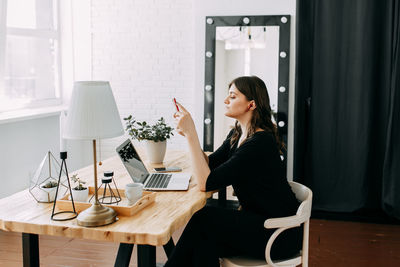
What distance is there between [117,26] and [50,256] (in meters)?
2.50

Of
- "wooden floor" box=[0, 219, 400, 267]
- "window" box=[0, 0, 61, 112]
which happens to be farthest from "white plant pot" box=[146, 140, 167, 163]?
"window" box=[0, 0, 61, 112]

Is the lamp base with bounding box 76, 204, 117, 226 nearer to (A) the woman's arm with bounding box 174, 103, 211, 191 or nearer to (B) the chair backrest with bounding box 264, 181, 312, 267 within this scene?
(A) the woman's arm with bounding box 174, 103, 211, 191

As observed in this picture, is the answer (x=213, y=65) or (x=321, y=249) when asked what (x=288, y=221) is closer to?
(x=321, y=249)

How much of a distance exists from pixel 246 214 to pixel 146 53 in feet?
9.60

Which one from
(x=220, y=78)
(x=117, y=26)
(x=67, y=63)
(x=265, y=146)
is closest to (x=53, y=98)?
(x=67, y=63)

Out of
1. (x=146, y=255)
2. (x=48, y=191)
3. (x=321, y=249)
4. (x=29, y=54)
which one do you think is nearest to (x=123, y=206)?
(x=146, y=255)

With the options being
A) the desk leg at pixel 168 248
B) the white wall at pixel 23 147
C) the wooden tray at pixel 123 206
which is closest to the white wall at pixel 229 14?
the white wall at pixel 23 147

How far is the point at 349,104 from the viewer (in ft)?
12.5

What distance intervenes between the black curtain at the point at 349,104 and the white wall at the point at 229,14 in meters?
0.10

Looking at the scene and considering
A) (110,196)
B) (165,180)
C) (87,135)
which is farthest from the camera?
(165,180)

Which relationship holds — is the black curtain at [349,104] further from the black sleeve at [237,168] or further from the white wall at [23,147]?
the white wall at [23,147]

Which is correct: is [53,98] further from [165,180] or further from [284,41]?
[165,180]

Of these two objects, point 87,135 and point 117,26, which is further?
point 117,26

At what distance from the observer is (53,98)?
4.72 metres
